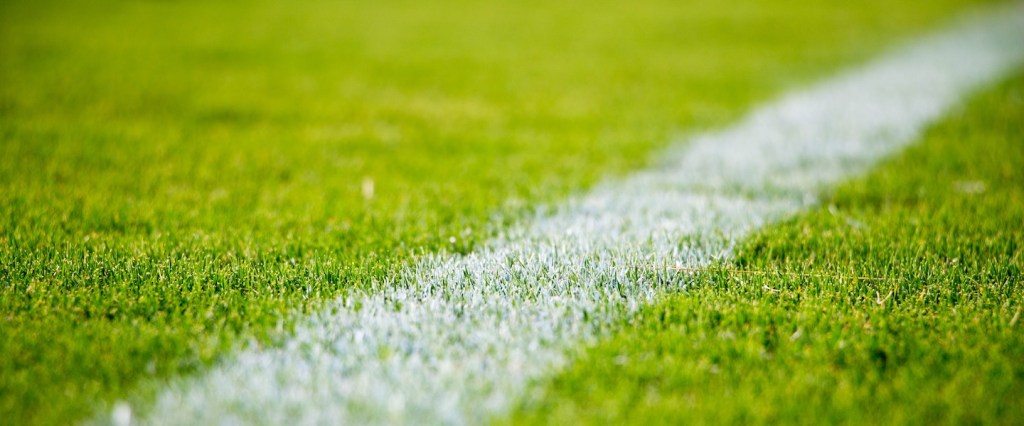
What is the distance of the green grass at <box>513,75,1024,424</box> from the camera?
1938 mm

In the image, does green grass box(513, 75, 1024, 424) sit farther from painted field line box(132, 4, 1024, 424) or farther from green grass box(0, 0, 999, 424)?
green grass box(0, 0, 999, 424)

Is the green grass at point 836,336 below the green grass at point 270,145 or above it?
above

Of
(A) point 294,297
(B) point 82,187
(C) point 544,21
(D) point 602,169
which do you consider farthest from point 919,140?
(C) point 544,21

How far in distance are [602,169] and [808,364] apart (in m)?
2.39

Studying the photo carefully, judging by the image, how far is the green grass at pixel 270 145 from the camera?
8.02ft

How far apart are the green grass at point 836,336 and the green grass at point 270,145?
43.4 inches

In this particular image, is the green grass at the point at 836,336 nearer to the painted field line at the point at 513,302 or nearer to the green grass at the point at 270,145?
the painted field line at the point at 513,302

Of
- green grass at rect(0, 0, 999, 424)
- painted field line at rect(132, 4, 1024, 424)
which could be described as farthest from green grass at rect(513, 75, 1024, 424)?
green grass at rect(0, 0, 999, 424)

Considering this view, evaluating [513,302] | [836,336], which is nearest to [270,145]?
[513,302]

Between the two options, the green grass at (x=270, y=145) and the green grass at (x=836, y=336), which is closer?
the green grass at (x=836, y=336)

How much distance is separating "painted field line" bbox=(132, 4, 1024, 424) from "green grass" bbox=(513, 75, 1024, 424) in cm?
16

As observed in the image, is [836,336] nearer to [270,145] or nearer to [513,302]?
[513,302]

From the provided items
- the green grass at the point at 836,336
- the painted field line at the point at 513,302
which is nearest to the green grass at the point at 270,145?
the painted field line at the point at 513,302

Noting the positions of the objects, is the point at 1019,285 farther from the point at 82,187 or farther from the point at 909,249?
the point at 82,187
